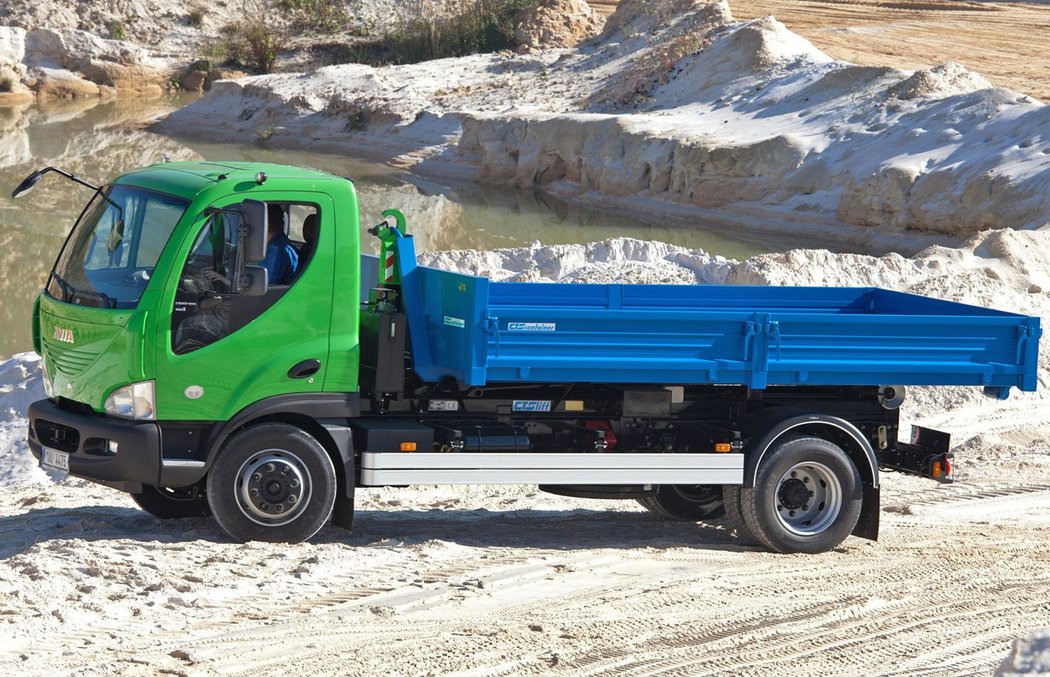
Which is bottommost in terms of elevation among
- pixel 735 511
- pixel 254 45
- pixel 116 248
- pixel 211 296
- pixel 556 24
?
pixel 735 511

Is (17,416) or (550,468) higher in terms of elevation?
(550,468)

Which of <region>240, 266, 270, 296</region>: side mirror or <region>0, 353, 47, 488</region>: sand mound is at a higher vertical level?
<region>240, 266, 270, 296</region>: side mirror

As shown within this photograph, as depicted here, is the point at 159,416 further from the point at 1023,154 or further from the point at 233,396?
the point at 1023,154

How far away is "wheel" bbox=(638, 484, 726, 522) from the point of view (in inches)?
384

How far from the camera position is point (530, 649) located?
22.4ft

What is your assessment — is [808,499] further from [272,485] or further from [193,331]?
[193,331]

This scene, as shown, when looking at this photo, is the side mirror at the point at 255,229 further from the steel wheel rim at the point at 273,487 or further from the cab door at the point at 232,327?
the steel wheel rim at the point at 273,487

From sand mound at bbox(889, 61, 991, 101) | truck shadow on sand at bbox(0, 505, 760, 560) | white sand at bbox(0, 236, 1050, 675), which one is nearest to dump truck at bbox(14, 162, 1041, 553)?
truck shadow on sand at bbox(0, 505, 760, 560)

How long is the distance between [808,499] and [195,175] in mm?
4349

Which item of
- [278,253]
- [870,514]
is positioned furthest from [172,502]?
[870,514]

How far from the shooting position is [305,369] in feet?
26.6

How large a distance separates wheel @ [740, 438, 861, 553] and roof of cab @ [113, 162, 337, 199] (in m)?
3.31

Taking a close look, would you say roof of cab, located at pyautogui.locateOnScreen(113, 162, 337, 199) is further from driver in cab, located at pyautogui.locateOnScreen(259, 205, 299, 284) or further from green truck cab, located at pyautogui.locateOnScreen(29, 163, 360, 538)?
driver in cab, located at pyautogui.locateOnScreen(259, 205, 299, 284)

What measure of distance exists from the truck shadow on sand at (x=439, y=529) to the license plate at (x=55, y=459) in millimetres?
463
